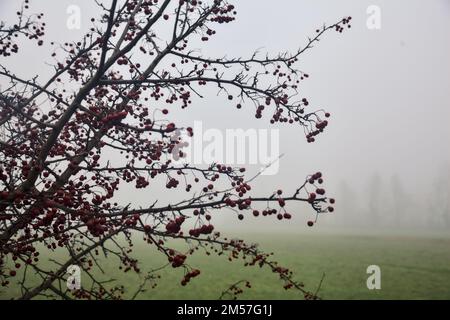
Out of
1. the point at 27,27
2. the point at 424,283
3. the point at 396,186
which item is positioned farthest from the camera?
the point at 396,186

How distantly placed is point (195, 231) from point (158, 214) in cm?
50

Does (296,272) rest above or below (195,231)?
below

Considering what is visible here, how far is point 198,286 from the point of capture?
24281mm

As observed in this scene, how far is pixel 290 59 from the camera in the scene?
15.2 feet

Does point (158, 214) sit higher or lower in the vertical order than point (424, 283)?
higher

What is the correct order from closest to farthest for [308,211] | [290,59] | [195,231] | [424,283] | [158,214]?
[195,231], [158,214], [290,59], [424,283], [308,211]

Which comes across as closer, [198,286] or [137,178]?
[137,178]

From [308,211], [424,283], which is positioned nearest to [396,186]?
[308,211]

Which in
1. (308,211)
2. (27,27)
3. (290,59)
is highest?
(27,27)

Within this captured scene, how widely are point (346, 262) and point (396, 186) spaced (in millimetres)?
88609

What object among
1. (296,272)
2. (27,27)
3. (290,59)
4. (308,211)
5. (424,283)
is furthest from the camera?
(308,211)
